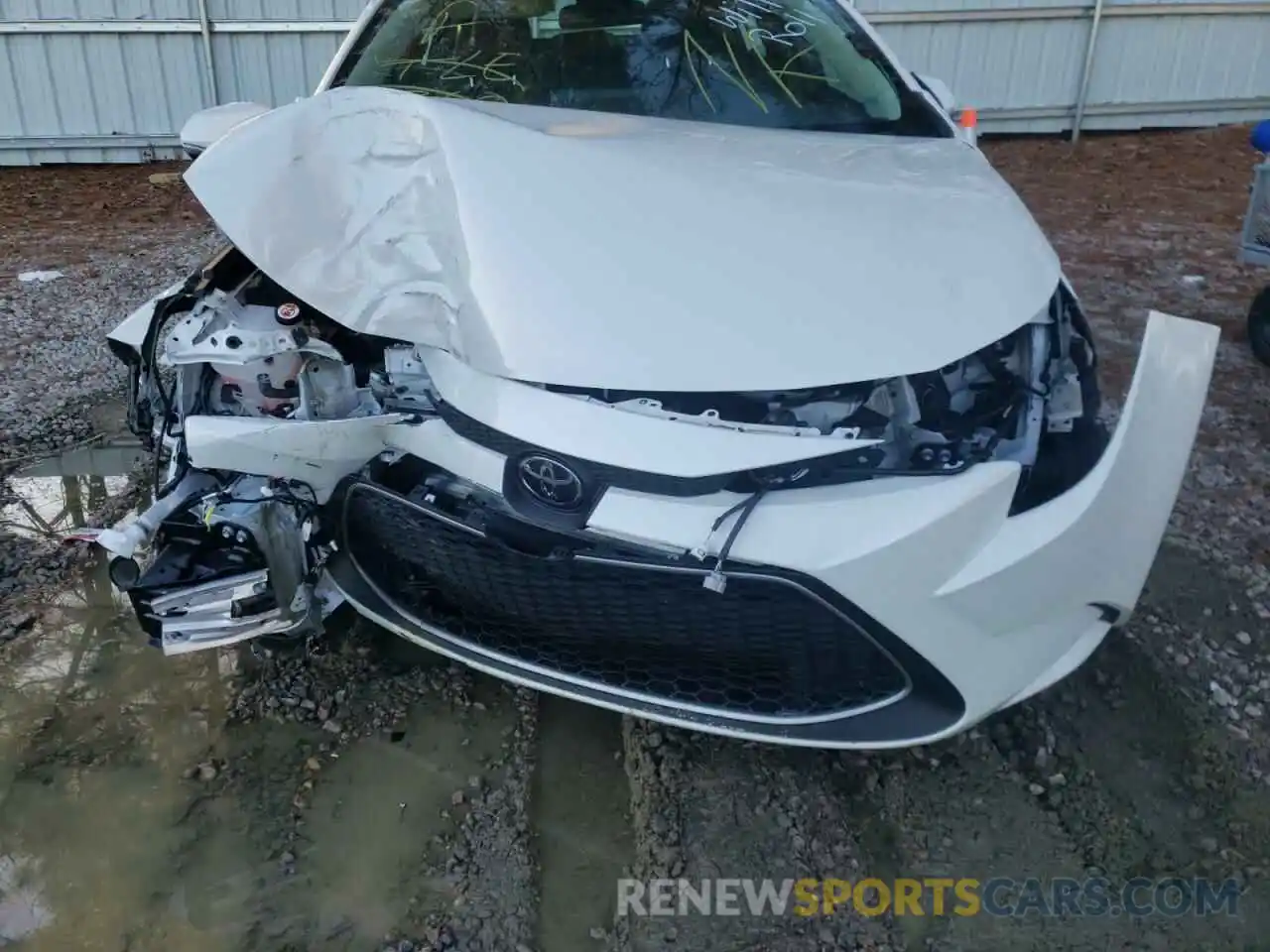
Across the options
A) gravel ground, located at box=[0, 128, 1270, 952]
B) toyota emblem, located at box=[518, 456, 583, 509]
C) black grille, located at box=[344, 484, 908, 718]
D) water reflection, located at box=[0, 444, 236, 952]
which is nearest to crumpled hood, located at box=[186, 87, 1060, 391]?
toyota emblem, located at box=[518, 456, 583, 509]

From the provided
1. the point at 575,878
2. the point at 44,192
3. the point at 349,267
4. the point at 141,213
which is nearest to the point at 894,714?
the point at 575,878

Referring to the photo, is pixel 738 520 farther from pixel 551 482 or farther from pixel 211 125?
pixel 211 125

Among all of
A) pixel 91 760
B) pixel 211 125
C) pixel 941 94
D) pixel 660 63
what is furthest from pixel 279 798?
pixel 941 94

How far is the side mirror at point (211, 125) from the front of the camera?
3.16 m

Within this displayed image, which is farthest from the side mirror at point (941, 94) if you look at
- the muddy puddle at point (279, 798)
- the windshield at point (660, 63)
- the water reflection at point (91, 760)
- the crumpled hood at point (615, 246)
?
the water reflection at point (91, 760)

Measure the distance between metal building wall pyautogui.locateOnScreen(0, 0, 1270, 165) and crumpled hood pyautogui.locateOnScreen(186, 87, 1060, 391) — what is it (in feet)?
20.9

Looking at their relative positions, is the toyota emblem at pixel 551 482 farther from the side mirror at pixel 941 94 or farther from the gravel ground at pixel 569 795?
the side mirror at pixel 941 94

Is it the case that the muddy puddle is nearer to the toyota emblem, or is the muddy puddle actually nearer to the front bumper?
the front bumper

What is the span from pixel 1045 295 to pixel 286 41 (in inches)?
294

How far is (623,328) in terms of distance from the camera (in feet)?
6.63

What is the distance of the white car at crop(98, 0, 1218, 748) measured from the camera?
1.92 m

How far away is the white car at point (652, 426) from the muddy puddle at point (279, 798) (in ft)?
0.92

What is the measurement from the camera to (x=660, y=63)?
3158 mm

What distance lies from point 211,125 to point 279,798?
2054 millimetres
